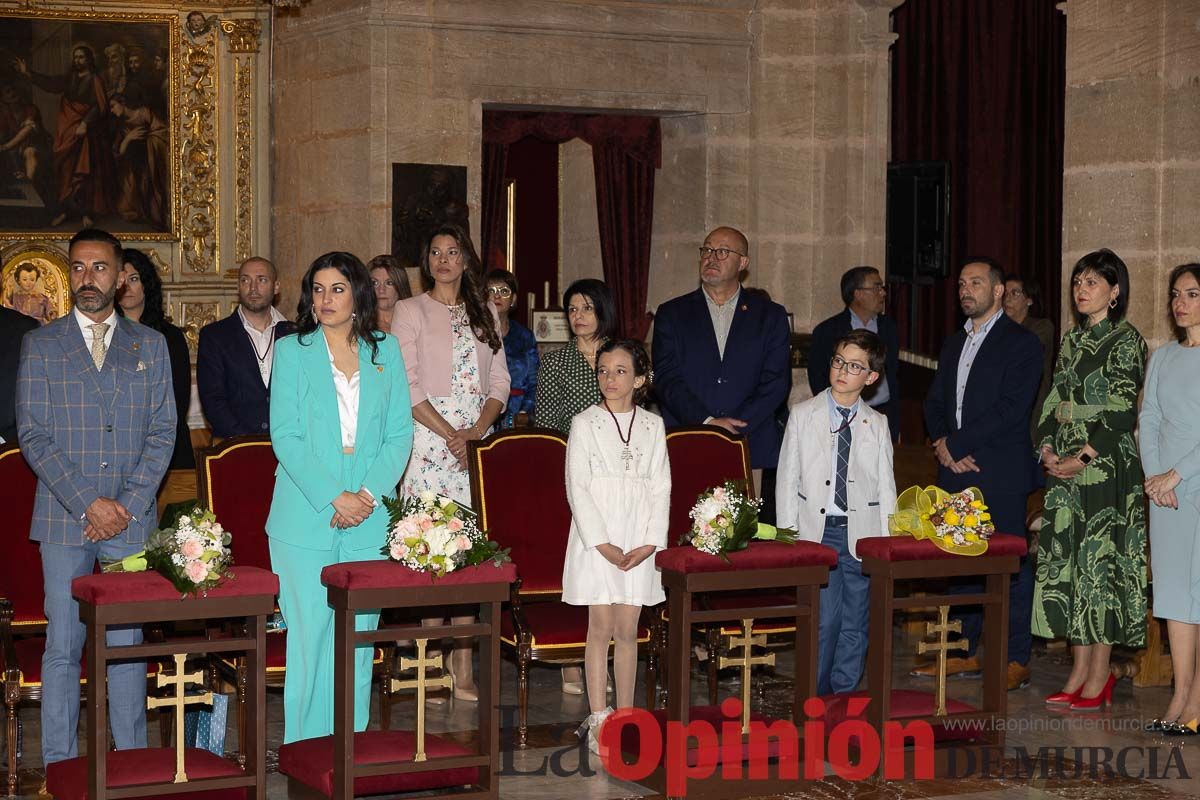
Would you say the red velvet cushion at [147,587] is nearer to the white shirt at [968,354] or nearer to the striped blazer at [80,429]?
the striped blazer at [80,429]

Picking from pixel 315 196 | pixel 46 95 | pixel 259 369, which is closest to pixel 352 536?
pixel 259 369

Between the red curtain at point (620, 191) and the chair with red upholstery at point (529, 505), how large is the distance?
540 cm

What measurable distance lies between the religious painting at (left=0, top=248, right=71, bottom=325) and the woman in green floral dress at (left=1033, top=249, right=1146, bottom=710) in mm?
6738

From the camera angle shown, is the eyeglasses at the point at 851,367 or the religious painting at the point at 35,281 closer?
the eyeglasses at the point at 851,367

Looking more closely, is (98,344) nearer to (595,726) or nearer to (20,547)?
(20,547)

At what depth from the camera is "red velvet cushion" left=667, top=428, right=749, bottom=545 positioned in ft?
20.7

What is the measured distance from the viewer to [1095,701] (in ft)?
20.9

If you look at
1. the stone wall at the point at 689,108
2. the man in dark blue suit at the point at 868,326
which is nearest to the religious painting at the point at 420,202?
the stone wall at the point at 689,108

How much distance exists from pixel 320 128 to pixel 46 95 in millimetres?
1805

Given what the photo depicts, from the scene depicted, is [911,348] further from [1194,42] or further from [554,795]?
[554,795]

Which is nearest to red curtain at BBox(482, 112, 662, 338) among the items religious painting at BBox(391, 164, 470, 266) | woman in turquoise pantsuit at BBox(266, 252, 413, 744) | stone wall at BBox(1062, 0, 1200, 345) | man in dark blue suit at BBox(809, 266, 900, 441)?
religious painting at BBox(391, 164, 470, 266)

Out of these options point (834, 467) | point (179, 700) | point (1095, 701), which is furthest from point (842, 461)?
point (179, 700)

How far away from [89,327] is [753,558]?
83.5 inches

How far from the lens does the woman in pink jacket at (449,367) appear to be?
6270 millimetres
